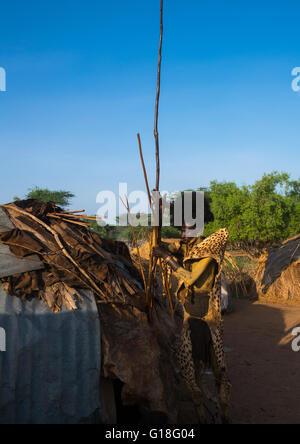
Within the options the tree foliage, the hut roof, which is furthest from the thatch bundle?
the tree foliage

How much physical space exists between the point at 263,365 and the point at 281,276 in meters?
5.26

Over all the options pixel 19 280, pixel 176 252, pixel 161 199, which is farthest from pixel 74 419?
pixel 161 199

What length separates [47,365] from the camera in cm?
311

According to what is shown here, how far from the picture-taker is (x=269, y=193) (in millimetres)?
18781

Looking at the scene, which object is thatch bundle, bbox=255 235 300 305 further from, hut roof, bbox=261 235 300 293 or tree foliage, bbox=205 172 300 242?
tree foliage, bbox=205 172 300 242

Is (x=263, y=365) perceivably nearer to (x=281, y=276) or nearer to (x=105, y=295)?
(x=105, y=295)

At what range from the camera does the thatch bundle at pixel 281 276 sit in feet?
34.9

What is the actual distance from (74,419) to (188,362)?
1.06m

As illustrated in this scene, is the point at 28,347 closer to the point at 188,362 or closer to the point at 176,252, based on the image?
the point at 188,362

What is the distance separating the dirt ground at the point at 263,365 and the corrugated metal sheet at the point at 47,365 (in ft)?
6.46

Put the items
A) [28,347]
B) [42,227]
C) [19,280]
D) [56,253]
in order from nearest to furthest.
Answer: [28,347], [19,280], [56,253], [42,227]

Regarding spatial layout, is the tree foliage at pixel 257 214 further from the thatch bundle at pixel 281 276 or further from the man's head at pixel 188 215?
the man's head at pixel 188 215

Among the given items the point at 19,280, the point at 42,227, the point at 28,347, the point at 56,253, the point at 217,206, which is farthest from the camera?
the point at 217,206

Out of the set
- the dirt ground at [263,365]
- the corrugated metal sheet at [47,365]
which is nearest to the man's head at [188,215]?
the corrugated metal sheet at [47,365]
